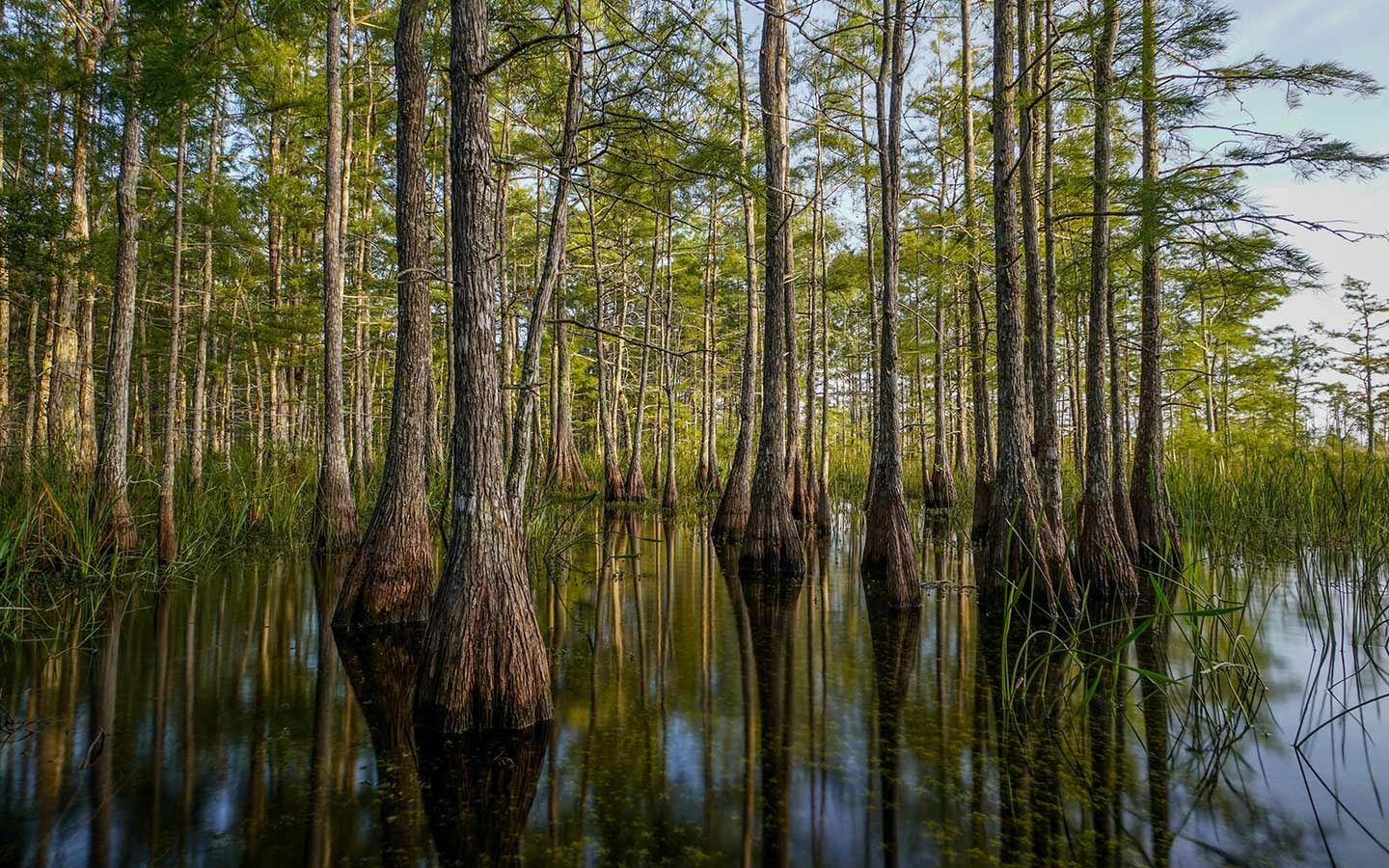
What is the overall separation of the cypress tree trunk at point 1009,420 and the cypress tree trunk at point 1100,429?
0.71 metres

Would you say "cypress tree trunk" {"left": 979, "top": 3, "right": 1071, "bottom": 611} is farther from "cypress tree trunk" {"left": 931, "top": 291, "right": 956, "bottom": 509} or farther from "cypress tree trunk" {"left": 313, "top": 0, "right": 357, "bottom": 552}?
"cypress tree trunk" {"left": 313, "top": 0, "right": 357, "bottom": 552}

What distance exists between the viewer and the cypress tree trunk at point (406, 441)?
5508 mm

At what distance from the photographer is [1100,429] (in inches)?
308

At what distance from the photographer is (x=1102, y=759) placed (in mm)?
3352

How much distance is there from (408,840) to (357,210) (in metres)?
17.2

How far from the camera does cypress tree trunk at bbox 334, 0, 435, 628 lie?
551 centimetres

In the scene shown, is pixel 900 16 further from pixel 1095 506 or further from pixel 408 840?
pixel 408 840

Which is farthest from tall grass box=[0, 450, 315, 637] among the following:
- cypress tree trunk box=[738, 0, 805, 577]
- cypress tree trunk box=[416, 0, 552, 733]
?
cypress tree trunk box=[738, 0, 805, 577]

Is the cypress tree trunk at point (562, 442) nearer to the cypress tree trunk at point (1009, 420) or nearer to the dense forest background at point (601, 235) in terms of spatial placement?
the dense forest background at point (601, 235)

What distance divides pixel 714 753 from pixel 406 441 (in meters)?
3.77

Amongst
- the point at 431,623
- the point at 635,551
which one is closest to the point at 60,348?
the point at 635,551

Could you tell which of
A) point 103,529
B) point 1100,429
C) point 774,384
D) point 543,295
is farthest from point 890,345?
point 103,529

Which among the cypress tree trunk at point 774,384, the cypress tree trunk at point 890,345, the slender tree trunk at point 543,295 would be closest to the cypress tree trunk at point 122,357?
the slender tree trunk at point 543,295

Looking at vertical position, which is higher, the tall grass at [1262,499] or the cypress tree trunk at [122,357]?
the cypress tree trunk at [122,357]
